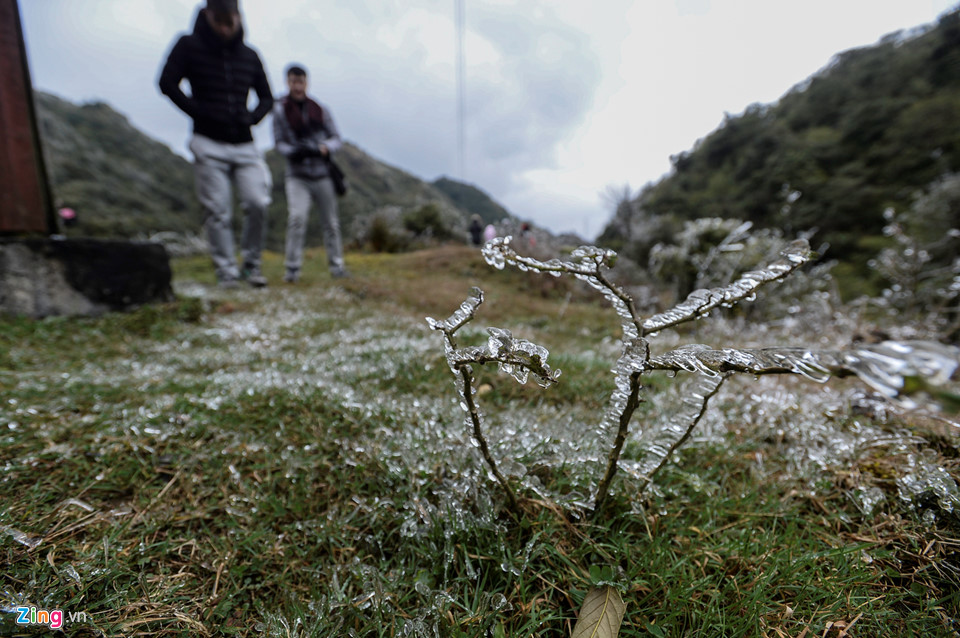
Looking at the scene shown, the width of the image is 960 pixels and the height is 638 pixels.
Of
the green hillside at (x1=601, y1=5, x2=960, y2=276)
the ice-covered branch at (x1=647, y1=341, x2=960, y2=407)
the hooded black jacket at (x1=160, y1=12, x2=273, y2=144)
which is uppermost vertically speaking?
the green hillside at (x1=601, y1=5, x2=960, y2=276)

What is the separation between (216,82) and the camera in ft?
15.9

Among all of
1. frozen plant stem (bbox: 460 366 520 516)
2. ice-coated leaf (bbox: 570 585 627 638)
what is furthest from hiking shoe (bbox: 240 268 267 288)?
Answer: ice-coated leaf (bbox: 570 585 627 638)

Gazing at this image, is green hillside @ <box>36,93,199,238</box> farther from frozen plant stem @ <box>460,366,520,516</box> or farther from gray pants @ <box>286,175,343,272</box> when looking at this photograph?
frozen plant stem @ <box>460,366,520,516</box>

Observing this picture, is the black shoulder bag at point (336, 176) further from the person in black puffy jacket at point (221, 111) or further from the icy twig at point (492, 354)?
the icy twig at point (492, 354)

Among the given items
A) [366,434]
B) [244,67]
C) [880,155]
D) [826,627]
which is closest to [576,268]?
[826,627]

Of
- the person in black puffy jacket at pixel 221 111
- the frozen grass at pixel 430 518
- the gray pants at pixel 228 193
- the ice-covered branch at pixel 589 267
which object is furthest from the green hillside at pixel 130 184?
the ice-covered branch at pixel 589 267

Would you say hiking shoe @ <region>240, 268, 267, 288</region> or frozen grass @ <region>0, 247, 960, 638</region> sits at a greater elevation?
frozen grass @ <region>0, 247, 960, 638</region>

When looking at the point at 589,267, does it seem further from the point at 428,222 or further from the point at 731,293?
the point at 428,222

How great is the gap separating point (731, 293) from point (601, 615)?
31.3 inches

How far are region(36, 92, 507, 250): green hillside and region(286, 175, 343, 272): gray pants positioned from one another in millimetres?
18050

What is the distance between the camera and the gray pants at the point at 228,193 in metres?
4.95

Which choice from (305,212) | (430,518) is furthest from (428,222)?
(430,518)

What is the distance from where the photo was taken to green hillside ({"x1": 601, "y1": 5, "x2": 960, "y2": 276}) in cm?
2214

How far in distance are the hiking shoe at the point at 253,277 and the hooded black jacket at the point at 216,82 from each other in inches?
74.9
